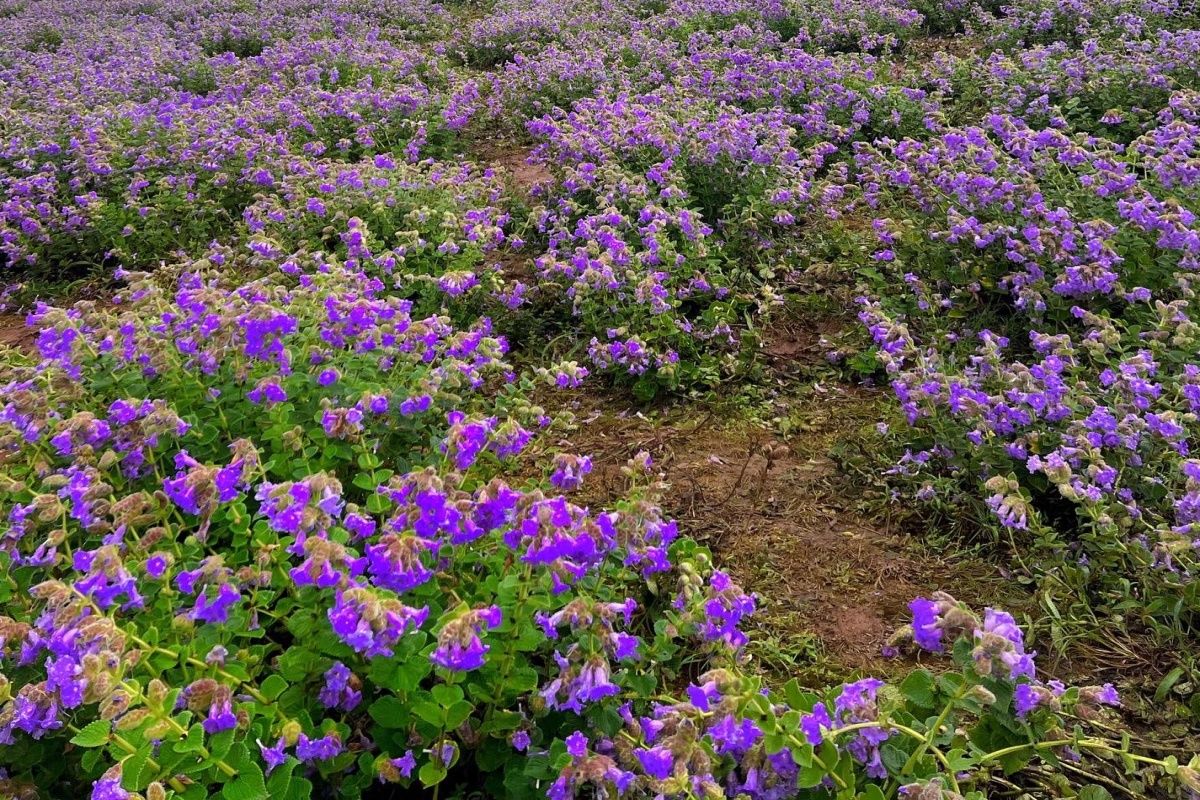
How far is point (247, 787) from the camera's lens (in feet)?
5.17

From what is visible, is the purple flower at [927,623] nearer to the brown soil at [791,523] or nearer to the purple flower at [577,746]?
the purple flower at [577,746]

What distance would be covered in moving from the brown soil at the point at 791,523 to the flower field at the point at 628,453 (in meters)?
0.02

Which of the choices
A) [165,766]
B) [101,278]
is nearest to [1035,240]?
[165,766]

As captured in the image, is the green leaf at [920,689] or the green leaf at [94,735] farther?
the green leaf at [920,689]

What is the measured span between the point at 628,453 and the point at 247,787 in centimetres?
249

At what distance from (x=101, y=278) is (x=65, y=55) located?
7.71 metres

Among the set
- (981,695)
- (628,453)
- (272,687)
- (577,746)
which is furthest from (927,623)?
(628,453)

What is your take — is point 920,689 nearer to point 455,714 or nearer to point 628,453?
point 455,714

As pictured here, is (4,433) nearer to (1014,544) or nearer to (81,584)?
(81,584)

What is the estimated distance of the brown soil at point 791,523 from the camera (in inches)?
115

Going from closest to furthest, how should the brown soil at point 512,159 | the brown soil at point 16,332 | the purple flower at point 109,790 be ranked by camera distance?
1. the purple flower at point 109,790
2. the brown soil at point 16,332
3. the brown soil at point 512,159

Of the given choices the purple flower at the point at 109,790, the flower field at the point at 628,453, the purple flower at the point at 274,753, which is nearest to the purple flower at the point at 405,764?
the flower field at the point at 628,453

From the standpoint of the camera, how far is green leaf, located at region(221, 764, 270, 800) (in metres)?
1.56

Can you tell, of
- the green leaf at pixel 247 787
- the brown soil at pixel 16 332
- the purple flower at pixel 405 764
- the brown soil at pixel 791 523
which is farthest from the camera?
the brown soil at pixel 16 332
